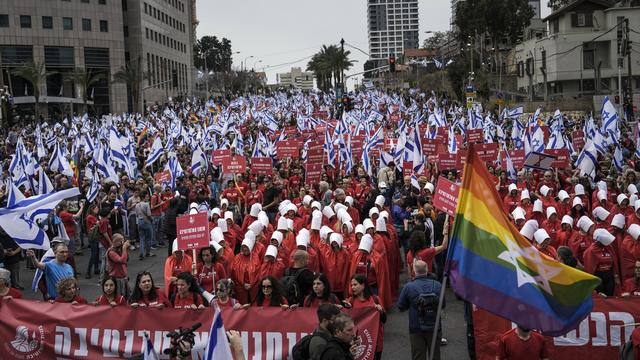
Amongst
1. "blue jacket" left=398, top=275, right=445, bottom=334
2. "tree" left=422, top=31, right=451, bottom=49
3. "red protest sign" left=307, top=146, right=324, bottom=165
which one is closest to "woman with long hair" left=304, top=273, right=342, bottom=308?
"blue jacket" left=398, top=275, right=445, bottom=334

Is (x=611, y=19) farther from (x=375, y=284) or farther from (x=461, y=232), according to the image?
(x=461, y=232)

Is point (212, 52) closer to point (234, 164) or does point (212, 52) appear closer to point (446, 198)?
point (234, 164)

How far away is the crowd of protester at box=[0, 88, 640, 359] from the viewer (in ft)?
28.8

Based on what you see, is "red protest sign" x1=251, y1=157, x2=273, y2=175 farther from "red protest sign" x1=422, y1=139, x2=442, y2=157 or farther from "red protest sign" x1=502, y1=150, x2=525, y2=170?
"red protest sign" x1=502, y1=150, x2=525, y2=170

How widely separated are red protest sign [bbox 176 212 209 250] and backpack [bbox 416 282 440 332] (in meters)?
3.19

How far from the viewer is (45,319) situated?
27.8ft

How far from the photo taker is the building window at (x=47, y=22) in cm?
7838

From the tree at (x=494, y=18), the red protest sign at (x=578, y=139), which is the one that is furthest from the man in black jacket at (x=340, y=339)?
the tree at (x=494, y=18)

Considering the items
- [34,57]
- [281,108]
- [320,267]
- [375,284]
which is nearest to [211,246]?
[320,267]

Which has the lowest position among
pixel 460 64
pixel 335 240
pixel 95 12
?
pixel 335 240

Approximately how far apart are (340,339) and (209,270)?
15.2ft

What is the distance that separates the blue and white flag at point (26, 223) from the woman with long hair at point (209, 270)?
210cm

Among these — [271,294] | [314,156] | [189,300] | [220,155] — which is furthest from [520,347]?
[220,155]

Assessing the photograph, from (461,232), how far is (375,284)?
192 inches
